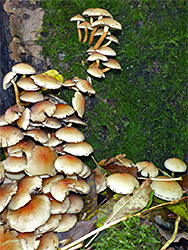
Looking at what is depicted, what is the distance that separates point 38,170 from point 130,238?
949 mm

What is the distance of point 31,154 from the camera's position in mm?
2264

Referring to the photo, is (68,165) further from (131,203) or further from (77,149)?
(131,203)

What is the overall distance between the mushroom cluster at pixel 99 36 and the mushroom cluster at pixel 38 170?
1.11 ft

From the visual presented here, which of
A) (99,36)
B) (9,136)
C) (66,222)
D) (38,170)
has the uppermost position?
(99,36)

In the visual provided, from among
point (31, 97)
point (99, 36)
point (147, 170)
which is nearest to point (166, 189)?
point (147, 170)

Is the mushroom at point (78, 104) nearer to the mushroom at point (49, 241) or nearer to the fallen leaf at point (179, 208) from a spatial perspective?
the mushroom at point (49, 241)

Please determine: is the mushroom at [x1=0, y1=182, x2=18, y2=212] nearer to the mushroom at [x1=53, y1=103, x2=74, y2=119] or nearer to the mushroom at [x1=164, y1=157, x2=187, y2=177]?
the mushroom at [x1=53, y1=103, x2=74, y2=119]

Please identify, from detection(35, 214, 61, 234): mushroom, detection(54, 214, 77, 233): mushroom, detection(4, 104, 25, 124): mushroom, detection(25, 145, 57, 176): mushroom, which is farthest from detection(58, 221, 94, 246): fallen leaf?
detection(4, 104, 25, 124): mushroom

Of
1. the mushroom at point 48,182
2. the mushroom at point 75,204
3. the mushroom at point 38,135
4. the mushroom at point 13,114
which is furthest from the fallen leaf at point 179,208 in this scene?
the mushroom at point 13,114

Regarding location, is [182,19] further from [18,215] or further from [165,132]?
[18,215]

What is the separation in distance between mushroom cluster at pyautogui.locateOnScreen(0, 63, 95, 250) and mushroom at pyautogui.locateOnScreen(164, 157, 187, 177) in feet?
3.34

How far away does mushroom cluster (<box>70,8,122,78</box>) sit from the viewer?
259 centimetres

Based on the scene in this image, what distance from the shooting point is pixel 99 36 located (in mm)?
2918

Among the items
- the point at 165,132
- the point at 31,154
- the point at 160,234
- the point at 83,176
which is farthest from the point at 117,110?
the point at 160,234
